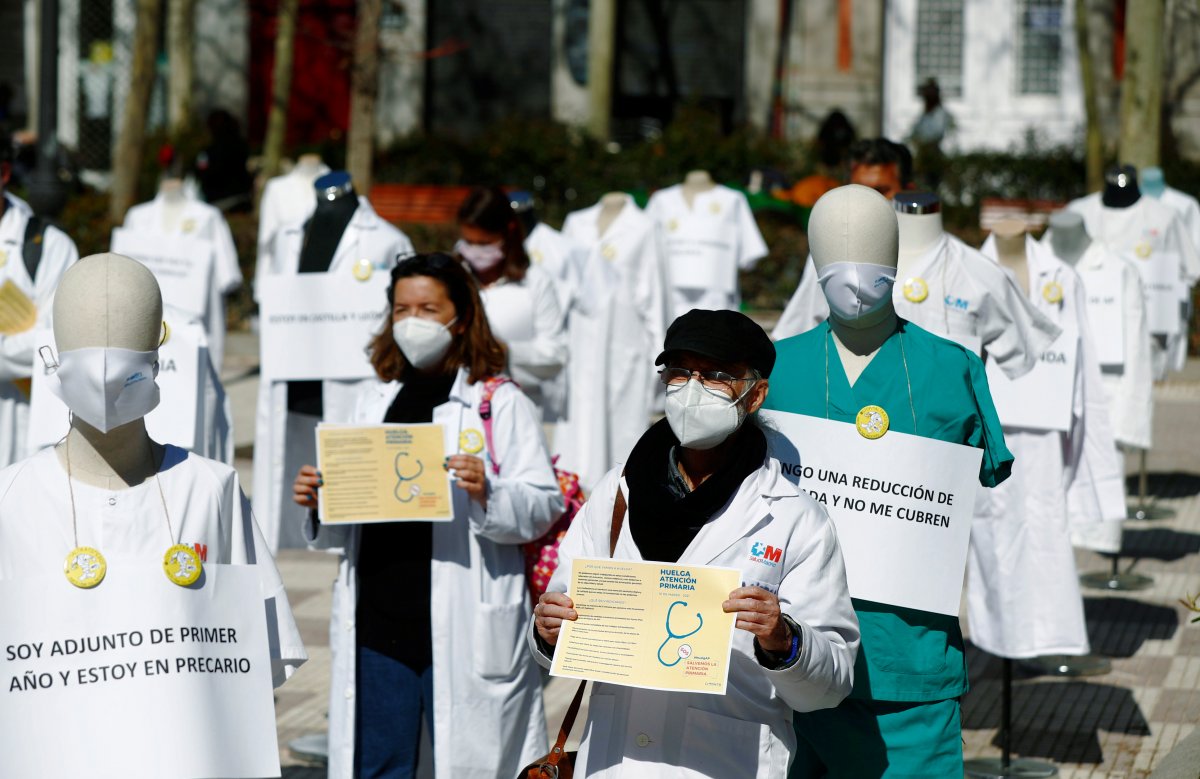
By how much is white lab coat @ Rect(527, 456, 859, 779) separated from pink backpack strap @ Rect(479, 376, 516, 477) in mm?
1268

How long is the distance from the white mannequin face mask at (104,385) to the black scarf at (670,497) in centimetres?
97

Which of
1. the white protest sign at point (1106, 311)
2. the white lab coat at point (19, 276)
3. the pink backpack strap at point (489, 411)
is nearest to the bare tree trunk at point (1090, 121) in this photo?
the white protest sign at point (1106, 311)

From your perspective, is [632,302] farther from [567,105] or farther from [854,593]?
[567,105]

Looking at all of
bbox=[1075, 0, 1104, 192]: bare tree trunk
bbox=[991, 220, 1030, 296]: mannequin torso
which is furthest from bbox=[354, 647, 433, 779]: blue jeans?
bbox=[1075, 0, 1104, 192]: bare tree trunk

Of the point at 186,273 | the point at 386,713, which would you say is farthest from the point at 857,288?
the point at 186,273

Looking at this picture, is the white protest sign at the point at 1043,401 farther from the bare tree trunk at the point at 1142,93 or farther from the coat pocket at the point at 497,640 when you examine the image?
the bare tree trunk at the point at 1142,93

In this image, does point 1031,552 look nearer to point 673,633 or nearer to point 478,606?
point 478,606

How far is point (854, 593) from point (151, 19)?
14.7 m

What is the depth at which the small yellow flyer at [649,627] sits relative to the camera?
3383 mm

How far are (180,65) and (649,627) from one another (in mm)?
21638

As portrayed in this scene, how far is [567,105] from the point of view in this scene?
26.1 metres

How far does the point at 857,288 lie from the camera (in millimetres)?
4328

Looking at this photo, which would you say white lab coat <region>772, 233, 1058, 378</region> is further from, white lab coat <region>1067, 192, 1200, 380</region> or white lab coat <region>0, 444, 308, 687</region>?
white lab coat <region>1067, 192, 1200, 380</region>

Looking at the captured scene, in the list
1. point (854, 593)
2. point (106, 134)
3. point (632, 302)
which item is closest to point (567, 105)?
point (106, 134)
